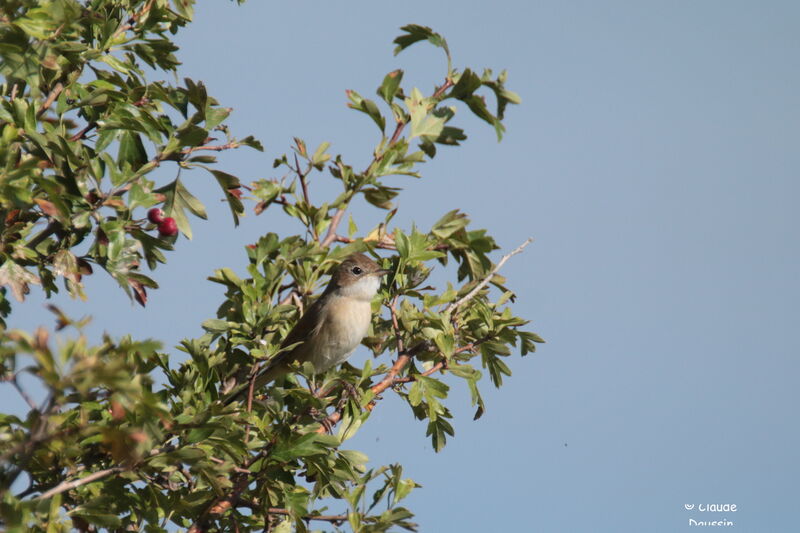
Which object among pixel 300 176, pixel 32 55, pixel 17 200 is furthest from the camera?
pixel 300 176

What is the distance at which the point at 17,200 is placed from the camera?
4.25 m

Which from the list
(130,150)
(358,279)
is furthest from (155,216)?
(358,279)

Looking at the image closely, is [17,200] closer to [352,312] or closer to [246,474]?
[246,474]

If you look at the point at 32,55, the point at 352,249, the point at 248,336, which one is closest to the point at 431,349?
the point at 352,249

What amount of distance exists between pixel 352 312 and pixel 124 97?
212cm

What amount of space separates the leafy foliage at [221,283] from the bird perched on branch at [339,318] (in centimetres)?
39

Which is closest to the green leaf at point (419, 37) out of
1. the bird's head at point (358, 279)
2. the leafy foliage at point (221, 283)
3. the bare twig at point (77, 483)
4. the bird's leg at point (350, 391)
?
the leafy foliage at point (221, 283)

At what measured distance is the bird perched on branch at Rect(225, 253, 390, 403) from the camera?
6.30 meters

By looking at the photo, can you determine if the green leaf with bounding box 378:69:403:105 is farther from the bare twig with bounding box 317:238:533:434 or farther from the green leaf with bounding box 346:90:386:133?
the bare twig with bounding box 317:238:533:434

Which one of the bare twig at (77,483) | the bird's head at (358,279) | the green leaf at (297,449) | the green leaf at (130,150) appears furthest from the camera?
the bird's head at (358,279)

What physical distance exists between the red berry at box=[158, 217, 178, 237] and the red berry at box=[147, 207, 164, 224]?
0.05 meters

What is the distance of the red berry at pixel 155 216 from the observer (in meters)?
5.40

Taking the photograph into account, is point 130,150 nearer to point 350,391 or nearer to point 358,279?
point 350,391

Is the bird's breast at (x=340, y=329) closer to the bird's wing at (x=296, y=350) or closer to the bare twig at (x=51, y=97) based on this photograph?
the bird's wing at (x=296, y=350)
